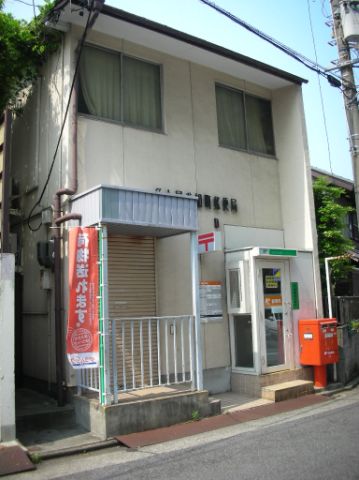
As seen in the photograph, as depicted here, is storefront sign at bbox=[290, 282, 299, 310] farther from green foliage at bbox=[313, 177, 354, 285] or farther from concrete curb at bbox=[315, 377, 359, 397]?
green foliage at bbox=[313, 177, 354, 285]

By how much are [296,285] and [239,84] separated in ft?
16.3

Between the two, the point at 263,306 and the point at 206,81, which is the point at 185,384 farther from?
the point at 206,81

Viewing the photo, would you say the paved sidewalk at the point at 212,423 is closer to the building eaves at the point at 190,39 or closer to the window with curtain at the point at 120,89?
the window with curtain at the point at 120,89

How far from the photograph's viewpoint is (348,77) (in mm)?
10547

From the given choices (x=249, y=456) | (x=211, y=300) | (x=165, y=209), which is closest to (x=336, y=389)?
(x=211, y=300)

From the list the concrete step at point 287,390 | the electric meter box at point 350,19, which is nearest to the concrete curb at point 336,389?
the concrete step at point 287,390

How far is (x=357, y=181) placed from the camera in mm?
10133

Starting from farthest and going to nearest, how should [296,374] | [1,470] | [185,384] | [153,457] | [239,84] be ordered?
[239,84], [296,374], [185,384], [153,457], [1,470]

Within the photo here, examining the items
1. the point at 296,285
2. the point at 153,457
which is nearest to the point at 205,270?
the point at 296,285

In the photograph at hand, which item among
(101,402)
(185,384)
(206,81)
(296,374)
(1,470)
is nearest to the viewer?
(1,470)

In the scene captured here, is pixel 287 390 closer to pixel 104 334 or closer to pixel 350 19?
pixel 104 334

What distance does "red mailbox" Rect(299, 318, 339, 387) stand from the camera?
9.98 metres

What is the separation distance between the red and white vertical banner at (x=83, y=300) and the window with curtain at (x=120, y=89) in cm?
300

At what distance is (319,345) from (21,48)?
842 cm
